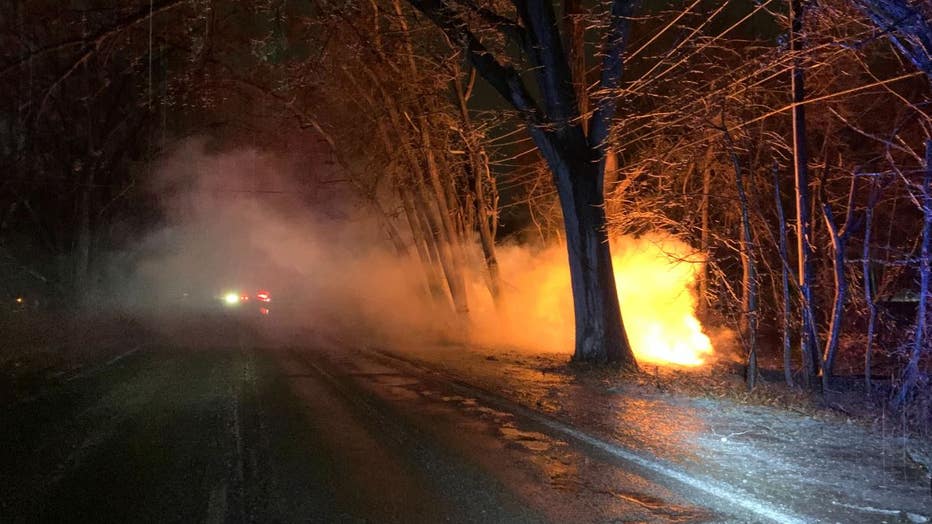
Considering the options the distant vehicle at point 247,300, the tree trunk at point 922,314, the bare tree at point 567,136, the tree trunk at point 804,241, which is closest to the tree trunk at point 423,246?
the bare tree at point 567,136

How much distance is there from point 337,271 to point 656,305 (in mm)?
20579

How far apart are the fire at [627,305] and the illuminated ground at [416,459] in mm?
5965

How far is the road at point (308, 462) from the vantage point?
5.26 metres

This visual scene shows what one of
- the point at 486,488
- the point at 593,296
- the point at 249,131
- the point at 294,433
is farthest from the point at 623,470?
the point at 249,131

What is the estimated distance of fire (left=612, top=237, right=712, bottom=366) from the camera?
16266 millimetres

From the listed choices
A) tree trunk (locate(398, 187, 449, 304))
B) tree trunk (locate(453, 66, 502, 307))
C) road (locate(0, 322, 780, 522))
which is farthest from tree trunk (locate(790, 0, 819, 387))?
tree trunk (locate(398, 187, 449, 304))

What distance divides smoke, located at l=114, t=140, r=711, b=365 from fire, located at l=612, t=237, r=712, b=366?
0.03 meters

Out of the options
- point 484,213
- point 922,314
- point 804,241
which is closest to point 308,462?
Answer: point 922,314

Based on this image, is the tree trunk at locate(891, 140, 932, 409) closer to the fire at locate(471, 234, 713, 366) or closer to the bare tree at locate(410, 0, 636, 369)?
the bare tree at locate(410, 0, 636, 369)

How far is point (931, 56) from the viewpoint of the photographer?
668 centimetres

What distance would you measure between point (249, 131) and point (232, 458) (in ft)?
70.1

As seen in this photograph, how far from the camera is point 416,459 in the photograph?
6633mm

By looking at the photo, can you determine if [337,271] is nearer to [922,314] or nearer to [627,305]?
[627,305]

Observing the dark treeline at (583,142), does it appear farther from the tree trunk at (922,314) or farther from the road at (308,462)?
the road at (308,462)
